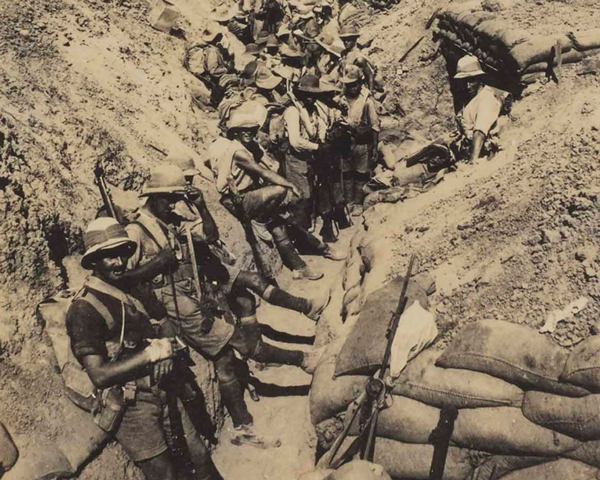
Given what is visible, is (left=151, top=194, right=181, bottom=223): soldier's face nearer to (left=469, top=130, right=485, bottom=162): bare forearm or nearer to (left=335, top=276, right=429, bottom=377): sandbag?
(left=335, top=276, right=429, bottom=377): sandbag

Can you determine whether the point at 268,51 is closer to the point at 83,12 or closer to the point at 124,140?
the point at 83,12

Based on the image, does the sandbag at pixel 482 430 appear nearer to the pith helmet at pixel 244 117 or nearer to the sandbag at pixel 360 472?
the sandbag at pixel 360 472

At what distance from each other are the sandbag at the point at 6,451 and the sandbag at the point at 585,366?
310 cm

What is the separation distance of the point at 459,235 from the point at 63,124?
13.0 ft

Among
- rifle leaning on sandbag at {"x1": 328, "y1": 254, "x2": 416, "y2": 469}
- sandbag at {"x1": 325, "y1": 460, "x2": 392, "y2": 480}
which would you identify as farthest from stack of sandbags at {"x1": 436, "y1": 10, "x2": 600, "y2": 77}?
sandbag at {"x1": 325, "y1": 460, "x2": 392, "y2": 480}

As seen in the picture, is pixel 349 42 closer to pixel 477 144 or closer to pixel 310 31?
pixel 310 31

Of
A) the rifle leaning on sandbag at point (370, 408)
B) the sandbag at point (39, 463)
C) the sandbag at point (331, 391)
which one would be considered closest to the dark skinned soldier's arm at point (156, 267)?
the sandbag at point (39, 463)

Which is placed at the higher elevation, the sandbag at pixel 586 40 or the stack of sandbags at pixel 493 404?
the sandbag at pixel 586 40

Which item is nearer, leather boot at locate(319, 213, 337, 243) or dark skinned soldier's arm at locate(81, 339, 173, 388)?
dark skinned soldier's arm at locate(81, 339, 173, 388)

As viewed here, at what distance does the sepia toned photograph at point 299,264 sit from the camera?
132 inches

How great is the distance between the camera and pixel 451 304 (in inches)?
165


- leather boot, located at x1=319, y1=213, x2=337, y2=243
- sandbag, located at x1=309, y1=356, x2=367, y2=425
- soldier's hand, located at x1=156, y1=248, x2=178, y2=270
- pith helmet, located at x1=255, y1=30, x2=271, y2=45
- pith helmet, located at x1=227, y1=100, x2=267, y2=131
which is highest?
pith helmet, located at x1=227, y1=100, x2=267, y2=131

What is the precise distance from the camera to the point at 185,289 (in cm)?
444

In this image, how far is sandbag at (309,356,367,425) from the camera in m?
3.96
